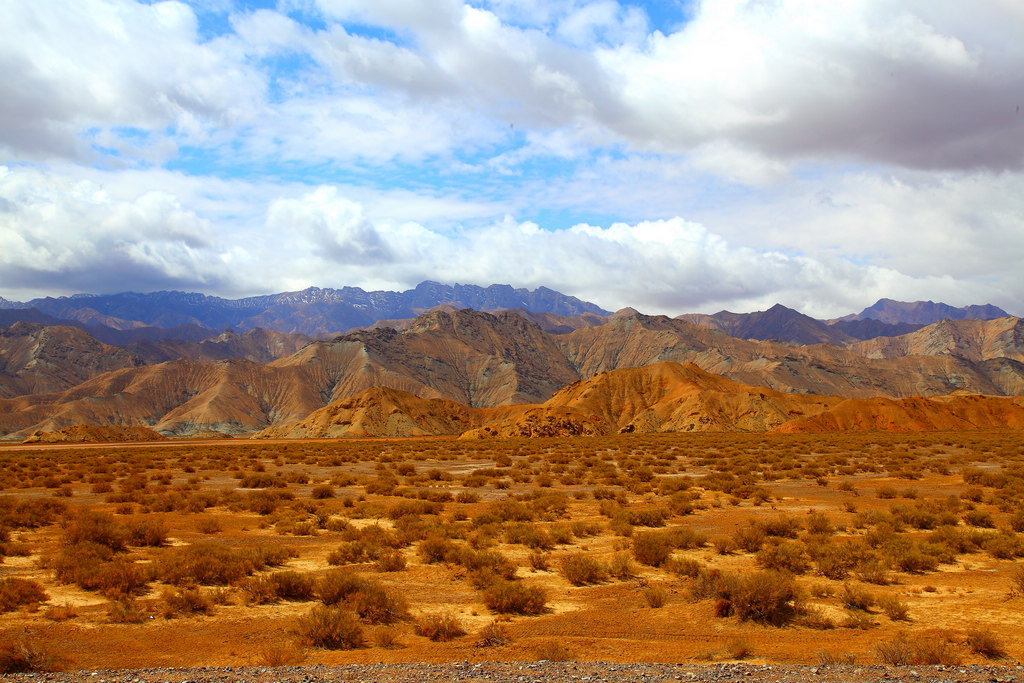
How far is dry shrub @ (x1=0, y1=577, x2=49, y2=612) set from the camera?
11094mm

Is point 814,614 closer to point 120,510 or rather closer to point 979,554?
point 979,554

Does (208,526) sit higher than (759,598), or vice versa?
(759,598)

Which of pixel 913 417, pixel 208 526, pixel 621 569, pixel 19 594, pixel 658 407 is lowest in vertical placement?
pixel 658 407

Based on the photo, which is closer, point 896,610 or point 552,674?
point 552,674

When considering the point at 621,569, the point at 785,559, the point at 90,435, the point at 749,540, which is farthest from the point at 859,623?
the point at 90,435

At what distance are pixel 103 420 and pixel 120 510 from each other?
20997 cm

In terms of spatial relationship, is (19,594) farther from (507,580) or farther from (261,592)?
(507,580)

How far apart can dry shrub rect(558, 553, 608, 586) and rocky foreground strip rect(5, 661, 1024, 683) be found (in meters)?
4.96

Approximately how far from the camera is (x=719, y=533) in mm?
19203

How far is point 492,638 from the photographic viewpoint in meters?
10.2

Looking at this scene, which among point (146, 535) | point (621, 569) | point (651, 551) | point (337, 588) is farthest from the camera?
point (146, 535)

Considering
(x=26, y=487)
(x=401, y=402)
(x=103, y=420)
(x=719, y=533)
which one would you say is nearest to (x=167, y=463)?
(x=26, y=487)

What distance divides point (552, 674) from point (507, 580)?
5.52 meters

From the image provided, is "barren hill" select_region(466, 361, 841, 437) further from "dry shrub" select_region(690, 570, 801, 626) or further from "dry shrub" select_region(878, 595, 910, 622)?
"dry shrub" select_region(878, 595, 910, 622)
